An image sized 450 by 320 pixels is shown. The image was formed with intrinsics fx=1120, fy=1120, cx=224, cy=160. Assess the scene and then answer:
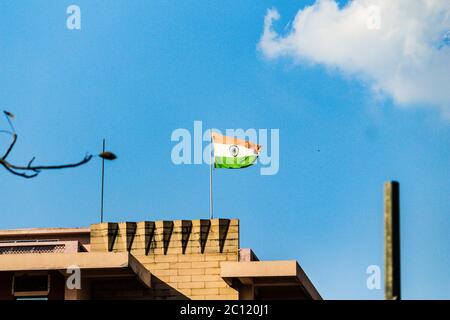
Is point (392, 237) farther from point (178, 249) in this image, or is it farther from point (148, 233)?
point (148, 233)

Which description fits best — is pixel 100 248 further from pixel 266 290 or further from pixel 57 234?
pixel 266 290

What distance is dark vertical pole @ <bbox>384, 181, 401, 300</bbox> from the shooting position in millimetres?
20062

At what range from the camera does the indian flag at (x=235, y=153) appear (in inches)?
2281

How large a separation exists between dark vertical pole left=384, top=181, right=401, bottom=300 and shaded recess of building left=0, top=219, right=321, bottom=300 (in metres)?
31.9

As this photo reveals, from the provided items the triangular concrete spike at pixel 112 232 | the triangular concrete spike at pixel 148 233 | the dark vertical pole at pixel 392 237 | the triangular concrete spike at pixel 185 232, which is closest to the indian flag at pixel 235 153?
the triangular concrete spike at pixel 185 232

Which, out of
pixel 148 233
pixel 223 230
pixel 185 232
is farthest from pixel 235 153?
pixel 148 233

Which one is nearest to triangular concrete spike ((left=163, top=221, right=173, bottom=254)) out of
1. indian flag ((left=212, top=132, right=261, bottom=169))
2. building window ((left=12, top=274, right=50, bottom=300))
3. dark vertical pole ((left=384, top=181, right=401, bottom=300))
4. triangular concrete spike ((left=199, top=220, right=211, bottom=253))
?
triangular concrete spike ((left=199, top=220, right=211, bottom=253))

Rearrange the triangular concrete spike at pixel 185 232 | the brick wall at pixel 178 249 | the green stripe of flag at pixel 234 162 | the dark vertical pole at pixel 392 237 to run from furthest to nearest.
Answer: the green stripe of flag at pixel 234 162 → the triangular concrete spike at pixel 185 232 → the brick wall at pixel 178 249 → the dark vertical pole at pixel 392 237

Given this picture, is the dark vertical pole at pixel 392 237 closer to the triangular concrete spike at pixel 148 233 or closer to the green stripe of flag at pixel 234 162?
the triangular concrete spike at pixel 148 233

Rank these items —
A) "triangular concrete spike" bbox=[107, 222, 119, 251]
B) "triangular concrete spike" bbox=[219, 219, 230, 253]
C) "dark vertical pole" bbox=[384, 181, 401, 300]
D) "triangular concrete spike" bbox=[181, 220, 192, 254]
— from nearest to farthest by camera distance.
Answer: "dark vertical pole" bbox=[384, 181, 401, 300]
"triangular concrete spike" bbox=[219, 219, 230, 253]
"triangular concrete spike" bbox=[181, 220, 192, 254]
"triangular concrete spike" bbox=[107, 222, 119, 251]

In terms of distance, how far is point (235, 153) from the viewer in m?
58.1

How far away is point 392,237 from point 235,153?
3813 centimetres

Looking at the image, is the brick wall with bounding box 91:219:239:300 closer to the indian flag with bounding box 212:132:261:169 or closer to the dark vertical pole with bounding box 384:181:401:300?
the indian flag with bounding box 212:132:261:169
